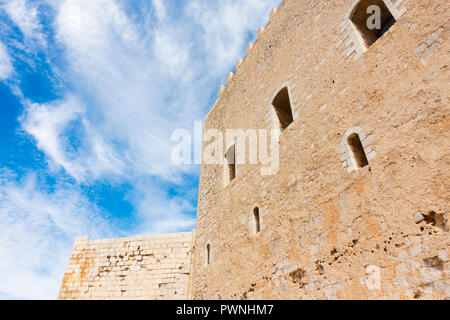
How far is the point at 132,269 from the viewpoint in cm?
882

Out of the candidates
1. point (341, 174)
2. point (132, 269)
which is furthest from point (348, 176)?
point (132, 269)

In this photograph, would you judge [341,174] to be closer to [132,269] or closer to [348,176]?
[348,176]

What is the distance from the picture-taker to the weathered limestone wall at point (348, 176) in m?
3.05

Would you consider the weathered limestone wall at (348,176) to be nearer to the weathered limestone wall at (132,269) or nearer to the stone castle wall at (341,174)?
the stone castle wall at (341,174)

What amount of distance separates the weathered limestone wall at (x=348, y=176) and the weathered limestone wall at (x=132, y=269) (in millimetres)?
1883

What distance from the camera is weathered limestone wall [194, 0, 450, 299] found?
3.05m

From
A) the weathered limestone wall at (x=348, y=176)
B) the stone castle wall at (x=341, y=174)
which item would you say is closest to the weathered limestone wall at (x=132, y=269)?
the stone castle wall at (x=341, y=174)

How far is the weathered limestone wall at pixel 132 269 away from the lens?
8336 millimetres

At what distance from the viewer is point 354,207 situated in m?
3.74

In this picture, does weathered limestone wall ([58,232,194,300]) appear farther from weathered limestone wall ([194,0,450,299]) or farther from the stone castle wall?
weathered limestone wall ([194,0,450,299])

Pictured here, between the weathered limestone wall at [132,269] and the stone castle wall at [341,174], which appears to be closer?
the stone castle wall at [341,174]

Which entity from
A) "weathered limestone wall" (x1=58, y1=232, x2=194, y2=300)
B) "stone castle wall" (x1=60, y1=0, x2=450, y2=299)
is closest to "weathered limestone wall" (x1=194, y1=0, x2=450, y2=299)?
"stone castle wall" (x1=60, y1=0, x2=450, y2=299)

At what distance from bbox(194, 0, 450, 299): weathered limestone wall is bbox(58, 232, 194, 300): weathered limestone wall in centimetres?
188
